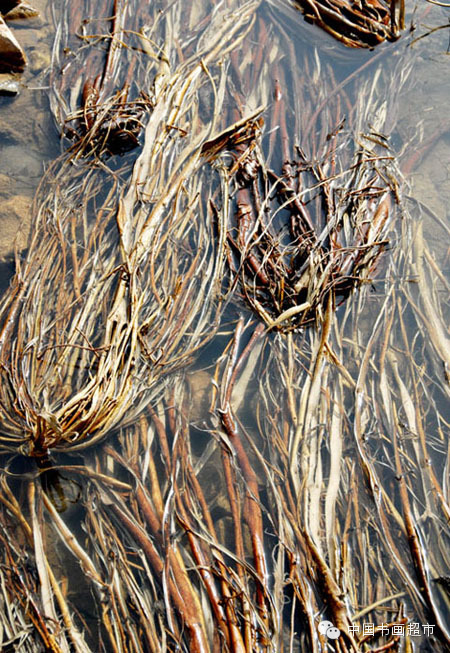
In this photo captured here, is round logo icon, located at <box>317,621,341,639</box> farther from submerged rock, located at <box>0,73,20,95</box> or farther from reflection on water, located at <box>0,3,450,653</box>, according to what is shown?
submerged rock, located at <box>0,73,20,95</box>

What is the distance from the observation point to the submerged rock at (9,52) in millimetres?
2936

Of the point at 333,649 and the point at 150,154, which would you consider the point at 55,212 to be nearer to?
the point at 150,154

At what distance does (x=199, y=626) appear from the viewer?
1491 millimetres

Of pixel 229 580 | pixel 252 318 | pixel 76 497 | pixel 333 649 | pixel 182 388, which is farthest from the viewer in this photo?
pixel 252 318

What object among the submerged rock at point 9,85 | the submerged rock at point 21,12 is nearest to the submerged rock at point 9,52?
the submerged rock at point 9,85

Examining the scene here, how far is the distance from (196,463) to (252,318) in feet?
2.16

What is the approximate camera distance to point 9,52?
301 centimetres

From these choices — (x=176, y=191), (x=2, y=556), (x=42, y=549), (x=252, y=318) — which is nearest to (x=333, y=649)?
(x=42, y=549)

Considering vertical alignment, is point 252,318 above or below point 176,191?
below

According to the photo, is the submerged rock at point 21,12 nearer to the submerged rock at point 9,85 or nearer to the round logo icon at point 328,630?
the submerged rock at point 9,85

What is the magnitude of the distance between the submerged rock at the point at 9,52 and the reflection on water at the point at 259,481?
41.2 inches

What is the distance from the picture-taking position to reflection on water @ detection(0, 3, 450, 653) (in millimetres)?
1541

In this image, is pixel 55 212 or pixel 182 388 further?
pixel 55 212

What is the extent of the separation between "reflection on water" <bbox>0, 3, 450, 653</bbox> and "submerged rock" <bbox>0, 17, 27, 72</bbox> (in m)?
1.05
